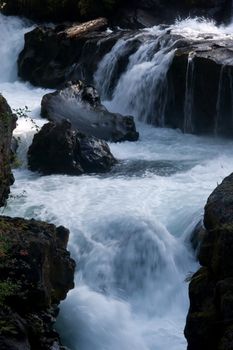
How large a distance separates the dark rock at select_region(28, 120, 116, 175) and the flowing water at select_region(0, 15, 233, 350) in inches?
10.9

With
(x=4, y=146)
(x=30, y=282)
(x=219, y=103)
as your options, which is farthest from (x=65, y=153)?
(x=30, y=282)

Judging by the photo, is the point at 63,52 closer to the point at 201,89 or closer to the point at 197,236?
the point at 201,89

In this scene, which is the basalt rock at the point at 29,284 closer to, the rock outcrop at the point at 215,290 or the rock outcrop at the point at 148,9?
the rock outcrop at the point at 215,290

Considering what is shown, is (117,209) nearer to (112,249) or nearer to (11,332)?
(112,249)

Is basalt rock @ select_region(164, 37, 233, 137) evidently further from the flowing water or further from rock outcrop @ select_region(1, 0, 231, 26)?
rock outcrop @ select_region(1, 0, 231, 26)

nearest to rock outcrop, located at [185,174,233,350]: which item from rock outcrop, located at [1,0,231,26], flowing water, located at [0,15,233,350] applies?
flowing water, located at [0,15,233,350]

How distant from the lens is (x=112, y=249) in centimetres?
821

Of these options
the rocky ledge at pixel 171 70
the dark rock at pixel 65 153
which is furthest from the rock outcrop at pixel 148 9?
the dark rock at pixel 65 153

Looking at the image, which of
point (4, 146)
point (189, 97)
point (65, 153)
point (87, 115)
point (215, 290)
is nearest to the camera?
point (215, 290)

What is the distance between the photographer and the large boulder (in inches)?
533

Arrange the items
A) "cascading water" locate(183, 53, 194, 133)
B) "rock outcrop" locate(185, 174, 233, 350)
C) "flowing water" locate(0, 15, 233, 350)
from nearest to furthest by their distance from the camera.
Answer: "rock outcrop" locate(185, 174, 233, 350)
"flowing water" locate(0, 15, 233, 350)
"cascading water" locate(183, 53, 194, 133)

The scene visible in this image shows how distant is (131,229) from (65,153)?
3.49 meters

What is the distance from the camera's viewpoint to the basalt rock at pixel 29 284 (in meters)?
4.98

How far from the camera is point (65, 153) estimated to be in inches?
453
